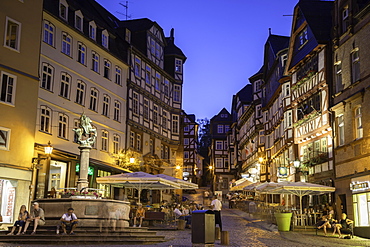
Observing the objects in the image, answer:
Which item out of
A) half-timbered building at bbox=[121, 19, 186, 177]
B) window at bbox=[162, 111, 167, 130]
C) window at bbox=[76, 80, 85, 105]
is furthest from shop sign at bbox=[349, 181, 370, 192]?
window at bbox=[162, 111, 167, 130]

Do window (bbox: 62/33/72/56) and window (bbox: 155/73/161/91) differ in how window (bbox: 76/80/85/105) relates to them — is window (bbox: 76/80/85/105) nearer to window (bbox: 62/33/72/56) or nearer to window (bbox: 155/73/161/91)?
window (bbox: 62/33/72/56)

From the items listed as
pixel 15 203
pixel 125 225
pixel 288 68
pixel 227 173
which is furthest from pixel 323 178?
pixel 227 173

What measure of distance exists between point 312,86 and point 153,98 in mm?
17696

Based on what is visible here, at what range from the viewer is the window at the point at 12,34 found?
88.4 feet

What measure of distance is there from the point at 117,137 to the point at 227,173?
49.7 m

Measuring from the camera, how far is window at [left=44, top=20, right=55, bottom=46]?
3073cm

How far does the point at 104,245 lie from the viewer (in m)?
16.9

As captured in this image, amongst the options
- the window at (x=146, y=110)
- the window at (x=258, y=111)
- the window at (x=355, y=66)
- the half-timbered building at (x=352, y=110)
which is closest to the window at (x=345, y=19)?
the half-timbered building at (x=352, y=110)

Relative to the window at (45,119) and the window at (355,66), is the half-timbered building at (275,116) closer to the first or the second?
the window at (355,66)

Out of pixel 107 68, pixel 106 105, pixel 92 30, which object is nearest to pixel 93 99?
pixel 106 105

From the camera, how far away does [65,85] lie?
3312 centimetres

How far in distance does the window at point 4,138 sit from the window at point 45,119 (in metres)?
3.72

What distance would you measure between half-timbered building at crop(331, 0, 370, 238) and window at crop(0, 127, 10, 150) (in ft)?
57.0

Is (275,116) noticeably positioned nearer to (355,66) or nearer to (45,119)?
(355,66)
